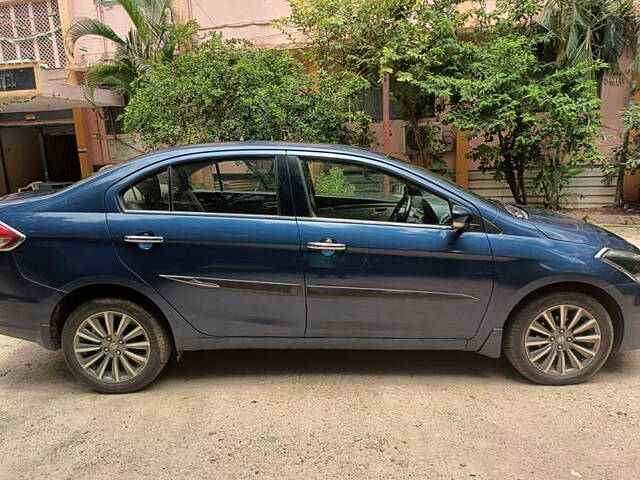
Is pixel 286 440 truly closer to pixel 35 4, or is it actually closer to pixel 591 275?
pixel 591 275

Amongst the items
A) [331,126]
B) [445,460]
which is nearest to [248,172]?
[445,460]

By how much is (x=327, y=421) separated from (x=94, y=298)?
179 centimetres

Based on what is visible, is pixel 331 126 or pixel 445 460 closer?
pixel 445 460

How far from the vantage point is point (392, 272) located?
125 inches

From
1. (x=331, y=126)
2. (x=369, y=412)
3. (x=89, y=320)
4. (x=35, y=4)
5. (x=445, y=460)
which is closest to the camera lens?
(x=445, y=460)

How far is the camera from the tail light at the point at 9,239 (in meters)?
3.23

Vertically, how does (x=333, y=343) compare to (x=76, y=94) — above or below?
below

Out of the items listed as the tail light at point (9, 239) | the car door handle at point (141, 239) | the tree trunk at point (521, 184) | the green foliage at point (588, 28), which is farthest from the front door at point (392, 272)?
the green foliage at point (588, 28)

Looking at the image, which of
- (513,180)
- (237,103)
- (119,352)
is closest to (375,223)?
(119,352)

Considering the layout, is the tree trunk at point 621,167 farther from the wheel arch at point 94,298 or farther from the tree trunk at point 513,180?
the wheel arch at point 94,298

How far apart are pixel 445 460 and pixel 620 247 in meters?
1.97

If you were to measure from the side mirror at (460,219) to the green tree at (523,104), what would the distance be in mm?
5069

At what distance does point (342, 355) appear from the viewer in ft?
12.9

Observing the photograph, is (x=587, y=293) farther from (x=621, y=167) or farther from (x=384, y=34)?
(x=621, y=167)
